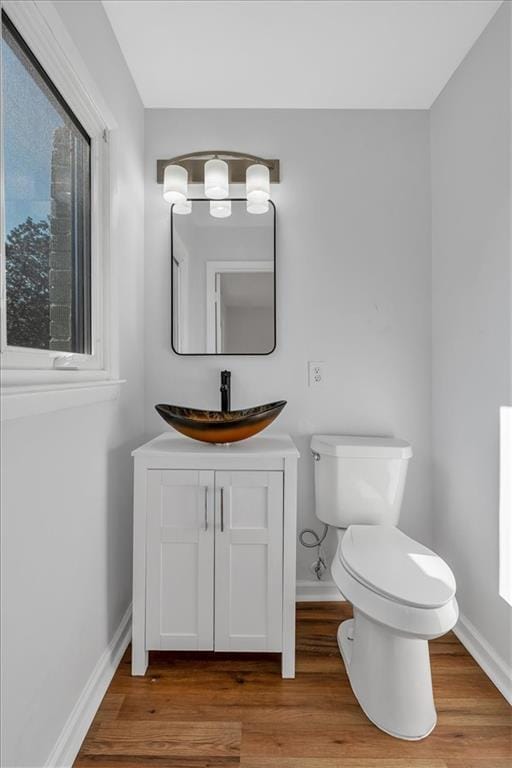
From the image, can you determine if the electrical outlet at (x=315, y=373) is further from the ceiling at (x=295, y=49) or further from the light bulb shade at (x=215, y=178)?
the ceiling at (x=295, y=49)

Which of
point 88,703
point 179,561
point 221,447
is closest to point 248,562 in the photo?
point 179,561

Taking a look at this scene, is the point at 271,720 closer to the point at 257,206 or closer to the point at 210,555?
the point at 210,555

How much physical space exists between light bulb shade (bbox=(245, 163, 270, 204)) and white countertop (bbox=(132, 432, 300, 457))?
42.4 inches

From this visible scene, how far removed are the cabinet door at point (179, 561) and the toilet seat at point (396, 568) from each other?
1.62ft

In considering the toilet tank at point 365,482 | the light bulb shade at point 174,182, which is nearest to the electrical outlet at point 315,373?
the toilet tank at point 365,482

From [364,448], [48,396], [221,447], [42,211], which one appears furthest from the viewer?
[364,448]

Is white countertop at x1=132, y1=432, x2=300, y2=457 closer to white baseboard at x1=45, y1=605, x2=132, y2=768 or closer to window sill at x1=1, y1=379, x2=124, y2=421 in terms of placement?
window sill at x1=1, y1=379, x2=124, y2=421

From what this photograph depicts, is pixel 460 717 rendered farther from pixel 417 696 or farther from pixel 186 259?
pixel 186 259

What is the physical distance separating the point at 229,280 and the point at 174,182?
1.59 feet

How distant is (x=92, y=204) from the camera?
62.2 inches

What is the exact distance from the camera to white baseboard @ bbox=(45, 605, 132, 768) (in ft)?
3.95

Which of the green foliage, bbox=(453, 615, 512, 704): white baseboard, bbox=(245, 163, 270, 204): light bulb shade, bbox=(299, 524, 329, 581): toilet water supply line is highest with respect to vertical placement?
bbox=(245, 163, 270, 204): light bulb shade

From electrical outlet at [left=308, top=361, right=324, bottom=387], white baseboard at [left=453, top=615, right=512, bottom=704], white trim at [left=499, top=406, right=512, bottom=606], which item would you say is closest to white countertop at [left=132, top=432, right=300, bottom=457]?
electrical outlet at [left=308, top=361, right=324, bottom=387]

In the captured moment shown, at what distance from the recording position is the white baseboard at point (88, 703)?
1.20 metres
